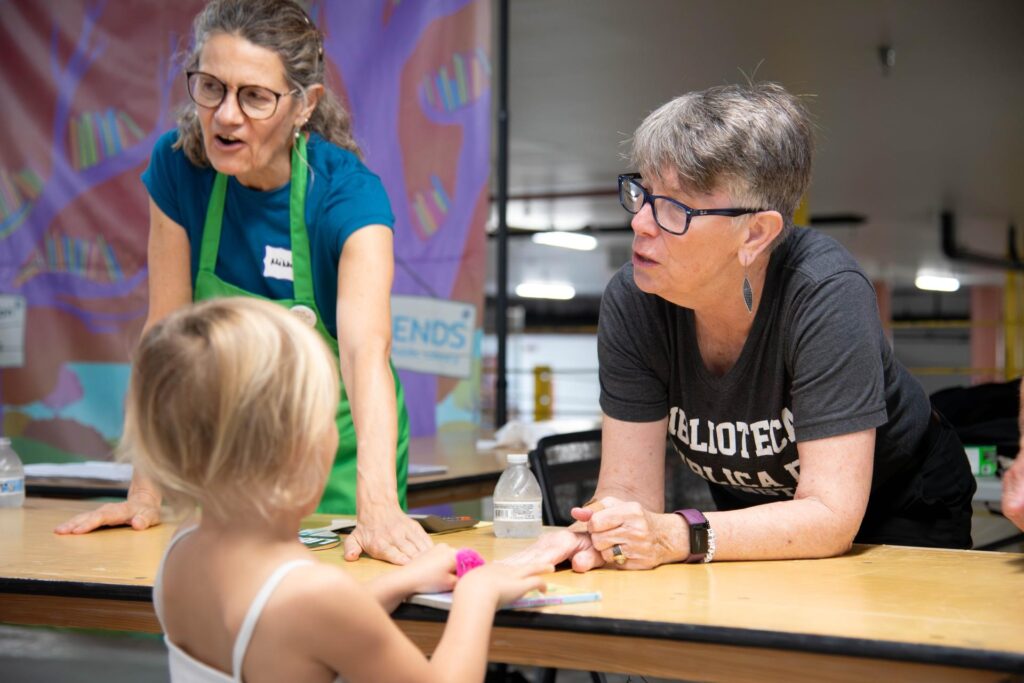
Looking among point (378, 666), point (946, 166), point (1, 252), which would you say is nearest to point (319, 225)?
point (378, 666)

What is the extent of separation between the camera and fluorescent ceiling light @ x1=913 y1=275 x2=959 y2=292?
23.9m

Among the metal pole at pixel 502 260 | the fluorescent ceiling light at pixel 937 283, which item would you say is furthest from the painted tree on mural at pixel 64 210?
the fluorescent ceiling light at pixel 937 283

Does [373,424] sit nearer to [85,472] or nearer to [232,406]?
[232,406]

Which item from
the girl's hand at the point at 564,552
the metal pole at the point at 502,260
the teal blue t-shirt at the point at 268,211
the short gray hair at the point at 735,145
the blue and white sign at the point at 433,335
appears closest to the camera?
the girl's hand at the point at 564,552

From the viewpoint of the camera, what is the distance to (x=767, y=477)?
1.88 m

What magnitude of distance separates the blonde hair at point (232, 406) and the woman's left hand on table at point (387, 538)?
20.7 inches

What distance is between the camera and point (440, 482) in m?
3.00

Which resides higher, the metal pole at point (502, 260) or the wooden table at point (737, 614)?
the metal pole at point (502, 260)

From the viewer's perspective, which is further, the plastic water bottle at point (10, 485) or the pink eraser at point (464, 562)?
the plastic water bottle at point (10, 485)

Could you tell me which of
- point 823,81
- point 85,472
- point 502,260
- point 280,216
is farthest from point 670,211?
point 823,81

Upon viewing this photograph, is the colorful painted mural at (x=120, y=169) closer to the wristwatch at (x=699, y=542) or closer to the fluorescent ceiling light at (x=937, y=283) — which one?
the wristwatch at (x=699, y=542)

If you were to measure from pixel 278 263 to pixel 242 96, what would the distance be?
1.05 feet

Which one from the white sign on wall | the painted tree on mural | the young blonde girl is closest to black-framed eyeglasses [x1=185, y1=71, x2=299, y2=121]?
the young blonde girl

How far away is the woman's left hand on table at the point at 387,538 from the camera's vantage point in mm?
1676
